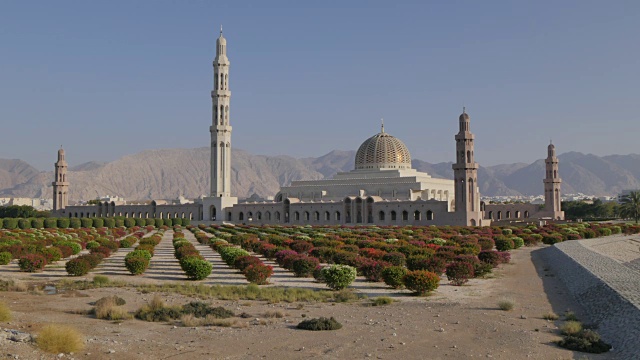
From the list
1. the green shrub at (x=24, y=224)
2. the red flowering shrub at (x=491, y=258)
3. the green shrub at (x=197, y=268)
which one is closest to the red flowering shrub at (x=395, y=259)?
the red flowering shrub at (x=491, y=258)

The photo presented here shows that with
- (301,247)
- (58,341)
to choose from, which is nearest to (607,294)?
(58,341)

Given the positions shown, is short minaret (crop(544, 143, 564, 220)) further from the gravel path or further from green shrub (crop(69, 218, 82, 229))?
green shrub (crop(69, 218, 82, 229))

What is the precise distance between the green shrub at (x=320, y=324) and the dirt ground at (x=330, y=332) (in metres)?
0.17

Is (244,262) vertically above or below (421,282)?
above

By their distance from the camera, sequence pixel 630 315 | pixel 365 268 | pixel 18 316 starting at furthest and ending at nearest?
1. pixel 365 268
2. pixel 18 316
3. pixel 630 315

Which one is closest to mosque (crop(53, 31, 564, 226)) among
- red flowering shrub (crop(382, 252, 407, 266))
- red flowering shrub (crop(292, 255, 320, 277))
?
red flowering shrub (crop(382, 252, 407, 266))

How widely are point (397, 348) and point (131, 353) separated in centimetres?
436

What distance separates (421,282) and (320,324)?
5167 mm

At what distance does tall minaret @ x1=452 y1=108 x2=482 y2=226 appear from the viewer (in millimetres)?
61312

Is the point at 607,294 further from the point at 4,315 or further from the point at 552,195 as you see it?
the point at 552,195

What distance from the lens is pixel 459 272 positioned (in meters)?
19.2

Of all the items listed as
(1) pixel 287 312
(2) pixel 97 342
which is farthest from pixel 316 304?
(2) pixel 97 342

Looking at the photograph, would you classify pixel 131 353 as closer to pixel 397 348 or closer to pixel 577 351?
pixel 397 348

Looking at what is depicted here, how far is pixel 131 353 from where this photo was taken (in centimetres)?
1058
